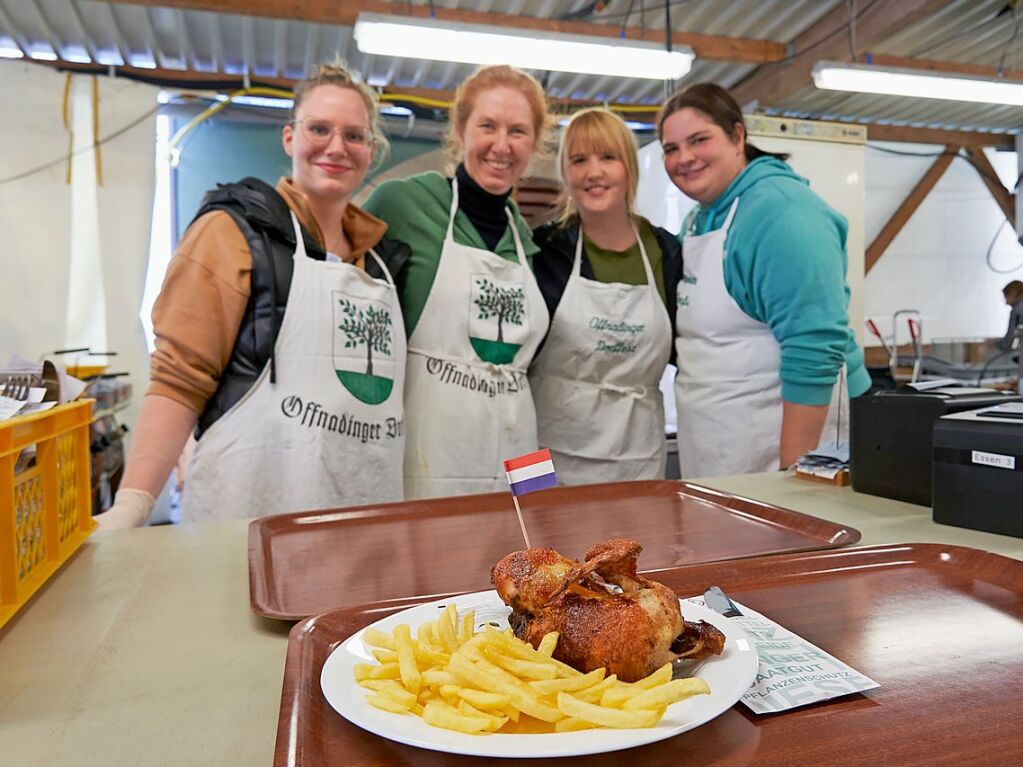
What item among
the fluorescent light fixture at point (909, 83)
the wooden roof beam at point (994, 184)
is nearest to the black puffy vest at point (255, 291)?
the fluorescent light fixture at point (909, 83)

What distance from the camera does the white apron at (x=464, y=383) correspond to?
2.35 metres

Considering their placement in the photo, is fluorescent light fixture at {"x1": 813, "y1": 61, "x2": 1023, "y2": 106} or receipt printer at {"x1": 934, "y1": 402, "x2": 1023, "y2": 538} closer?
receipt printer at {"x1": 934, "y1": 402, "x2": 1023, "y2": 538}

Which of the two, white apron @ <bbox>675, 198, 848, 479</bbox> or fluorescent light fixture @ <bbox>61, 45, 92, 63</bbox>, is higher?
fluorescent light fixture @ <bbox>61, 45, 92, 63</bbox>

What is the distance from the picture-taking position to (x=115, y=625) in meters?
0.97

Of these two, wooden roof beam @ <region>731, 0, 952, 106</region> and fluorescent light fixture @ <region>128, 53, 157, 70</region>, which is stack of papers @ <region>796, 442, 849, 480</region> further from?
fluorescent light fixture @ <region>128, 53, 157, 70</region>

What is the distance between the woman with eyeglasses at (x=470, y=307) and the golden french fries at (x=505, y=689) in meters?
1.66

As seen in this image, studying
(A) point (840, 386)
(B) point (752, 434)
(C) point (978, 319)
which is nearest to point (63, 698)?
(B) point (752, 434)

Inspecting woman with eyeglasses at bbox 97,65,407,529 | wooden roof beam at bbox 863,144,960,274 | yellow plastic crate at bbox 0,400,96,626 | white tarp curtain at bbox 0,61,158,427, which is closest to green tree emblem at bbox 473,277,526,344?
woman with eyeglasses at bbox 97,65,407,529

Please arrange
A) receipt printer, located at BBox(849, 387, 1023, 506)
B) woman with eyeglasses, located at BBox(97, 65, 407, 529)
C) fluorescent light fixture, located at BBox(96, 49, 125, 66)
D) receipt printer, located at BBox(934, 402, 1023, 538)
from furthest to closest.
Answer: fluorescent light fixture, located at BBox(96, 49, 125, 66) → woman with eyeglasses, located at BBox(97, 65, 407, 529) → receipt printer, located at BBox(849, 387, 1023, 506) → receipt printer, located at BBox(934, 402, 1023, 538)

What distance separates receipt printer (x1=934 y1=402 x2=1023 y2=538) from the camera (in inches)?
51.9

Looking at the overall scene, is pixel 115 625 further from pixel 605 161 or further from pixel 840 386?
pixel 840 386

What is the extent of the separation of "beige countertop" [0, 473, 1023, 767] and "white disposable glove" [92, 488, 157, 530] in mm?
192

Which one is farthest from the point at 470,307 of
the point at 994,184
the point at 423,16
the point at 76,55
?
the point at 994,184

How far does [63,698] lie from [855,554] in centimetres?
97
